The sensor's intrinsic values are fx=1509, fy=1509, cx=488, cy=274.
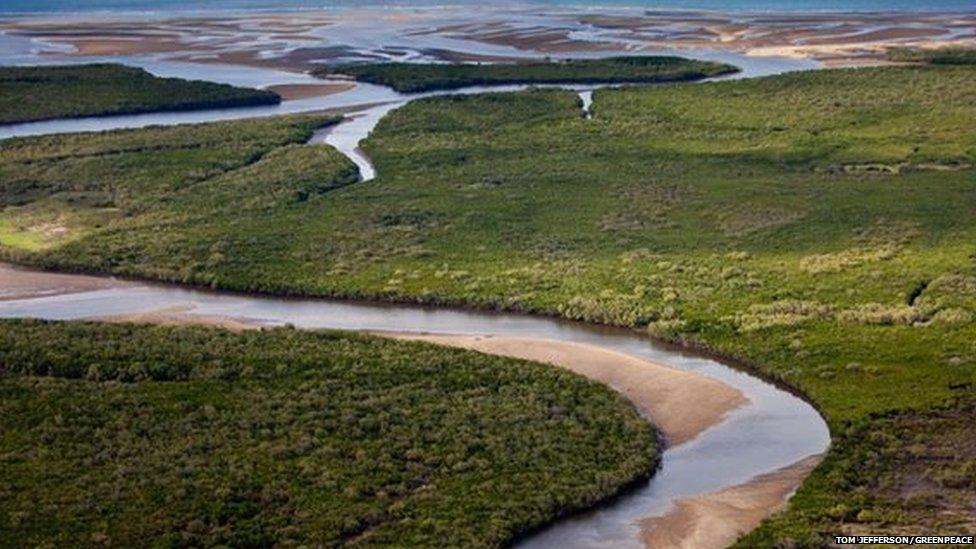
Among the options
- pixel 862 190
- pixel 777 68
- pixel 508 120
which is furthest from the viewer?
pixel 777 68

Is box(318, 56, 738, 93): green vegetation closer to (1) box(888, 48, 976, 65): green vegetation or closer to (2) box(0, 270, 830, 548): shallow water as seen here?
(1) box(888, 48, 976, 65): green vegetation

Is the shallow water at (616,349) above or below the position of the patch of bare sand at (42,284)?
above

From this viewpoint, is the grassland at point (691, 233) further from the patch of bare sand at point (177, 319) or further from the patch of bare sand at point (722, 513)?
the patch of bare sand at point (177, 319)

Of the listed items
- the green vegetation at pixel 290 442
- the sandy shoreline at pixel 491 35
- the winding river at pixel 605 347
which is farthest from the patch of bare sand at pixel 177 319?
the sandy shoreline at pixel 491 35

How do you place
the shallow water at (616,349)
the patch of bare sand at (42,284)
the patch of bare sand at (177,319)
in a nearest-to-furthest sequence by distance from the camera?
1. the shallow water at (616,349)
2. the patch of bare sand at (177,319)
3. the patch of bare sand at (42,284)

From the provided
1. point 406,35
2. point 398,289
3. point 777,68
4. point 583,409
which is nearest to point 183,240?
point 398,289

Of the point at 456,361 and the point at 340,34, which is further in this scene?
the point at 340,34

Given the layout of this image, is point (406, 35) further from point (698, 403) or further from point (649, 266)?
point (698, 403)

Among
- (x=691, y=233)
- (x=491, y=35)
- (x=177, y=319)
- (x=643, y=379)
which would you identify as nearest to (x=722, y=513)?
(x=643, y=379)
